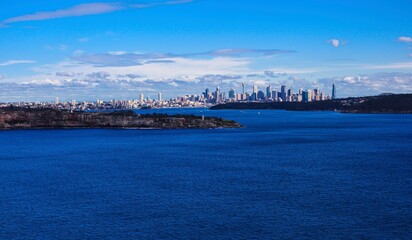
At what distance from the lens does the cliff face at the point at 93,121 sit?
130375mm

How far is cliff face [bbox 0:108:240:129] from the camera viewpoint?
130375 millimetres

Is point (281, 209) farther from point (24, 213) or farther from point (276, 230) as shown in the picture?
point (24, 213)

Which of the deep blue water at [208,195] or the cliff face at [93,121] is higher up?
the cliff face at [93,121]

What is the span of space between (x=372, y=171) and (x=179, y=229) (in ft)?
89.3

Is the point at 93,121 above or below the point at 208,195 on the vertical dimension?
above

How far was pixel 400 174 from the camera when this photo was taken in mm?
46875

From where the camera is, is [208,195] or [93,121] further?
[93,121]

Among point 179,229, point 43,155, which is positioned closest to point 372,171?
point 179,229

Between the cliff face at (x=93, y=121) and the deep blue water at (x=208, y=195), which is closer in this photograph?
the deep blue water at (x=208, y=195)

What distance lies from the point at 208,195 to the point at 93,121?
102 m

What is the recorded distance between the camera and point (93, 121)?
135 meters

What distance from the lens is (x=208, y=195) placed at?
125 feet

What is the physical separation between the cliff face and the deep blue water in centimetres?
6202

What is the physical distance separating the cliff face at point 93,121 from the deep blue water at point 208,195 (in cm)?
6202
